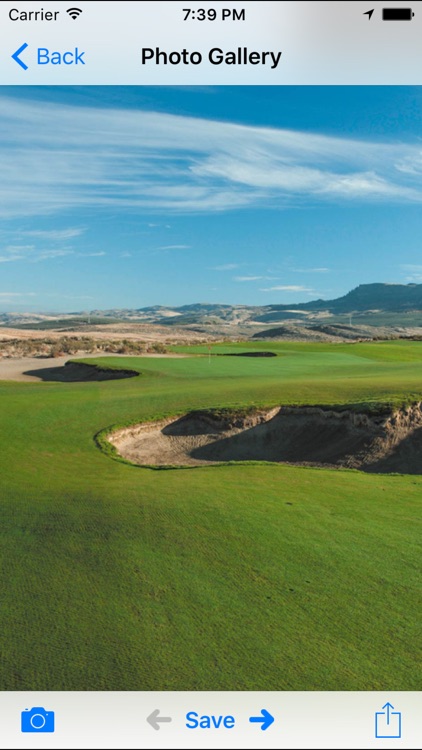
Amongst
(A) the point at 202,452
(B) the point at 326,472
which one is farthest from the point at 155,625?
(A) the point at 202,452

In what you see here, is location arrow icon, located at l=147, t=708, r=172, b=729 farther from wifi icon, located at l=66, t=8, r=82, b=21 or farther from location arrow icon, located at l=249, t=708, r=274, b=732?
wifi icon, located at l=66, t=8, r=82, b=21

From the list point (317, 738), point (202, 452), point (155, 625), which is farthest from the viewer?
point (202, 452)

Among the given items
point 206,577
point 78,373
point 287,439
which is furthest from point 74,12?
point 78,373

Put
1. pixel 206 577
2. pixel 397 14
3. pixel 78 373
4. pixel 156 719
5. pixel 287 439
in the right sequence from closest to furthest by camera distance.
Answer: pixel 156 719, pixel 397 14, pixel 206 577, pixel 287 439, pixel 78 373

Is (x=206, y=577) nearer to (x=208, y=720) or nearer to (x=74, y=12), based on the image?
(x=208, y=720)

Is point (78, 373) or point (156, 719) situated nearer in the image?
point (156, 719)

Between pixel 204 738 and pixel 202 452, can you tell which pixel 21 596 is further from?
pixel 202 452
